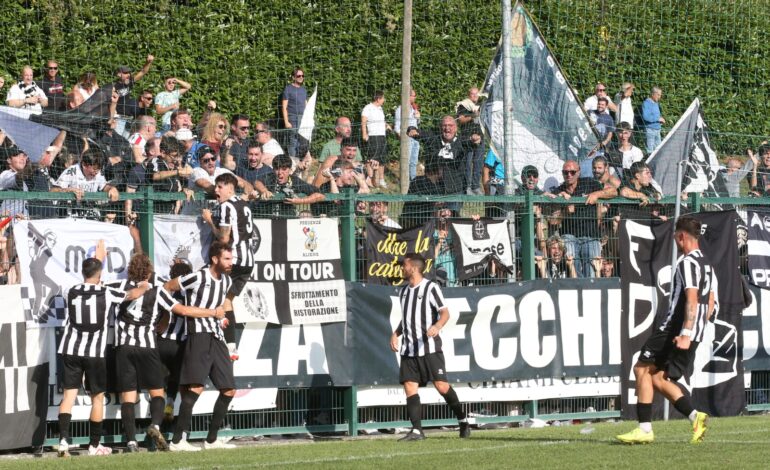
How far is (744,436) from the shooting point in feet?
44.8

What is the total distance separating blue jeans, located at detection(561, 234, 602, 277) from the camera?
1717 centimetres

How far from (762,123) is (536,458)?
13004mm

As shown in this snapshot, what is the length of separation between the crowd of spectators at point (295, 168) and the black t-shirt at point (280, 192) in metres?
0.01

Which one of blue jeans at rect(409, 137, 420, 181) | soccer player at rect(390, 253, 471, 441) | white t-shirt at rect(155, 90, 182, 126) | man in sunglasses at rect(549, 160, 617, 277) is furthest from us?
white t-shirt at rect(155, 90, 182, 126)

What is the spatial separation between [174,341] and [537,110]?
23.9ft

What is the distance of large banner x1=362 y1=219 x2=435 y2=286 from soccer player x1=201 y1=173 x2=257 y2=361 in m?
1.66

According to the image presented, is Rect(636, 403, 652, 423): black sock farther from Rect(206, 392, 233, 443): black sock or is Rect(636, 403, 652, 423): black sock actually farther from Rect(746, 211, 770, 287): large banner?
Rect(746, 211, 770, 287): large banner

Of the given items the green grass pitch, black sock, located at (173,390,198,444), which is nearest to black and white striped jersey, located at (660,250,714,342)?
the green grass pitch

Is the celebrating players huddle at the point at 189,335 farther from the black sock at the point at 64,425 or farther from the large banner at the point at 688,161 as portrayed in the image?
the large banner at the point at 688,161

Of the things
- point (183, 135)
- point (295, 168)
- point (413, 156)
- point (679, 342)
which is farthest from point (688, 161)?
point (183, 135)

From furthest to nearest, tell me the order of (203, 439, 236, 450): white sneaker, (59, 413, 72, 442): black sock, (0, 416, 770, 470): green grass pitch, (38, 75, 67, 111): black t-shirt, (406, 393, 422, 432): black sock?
(38, 75, 67, 111): black t-shirt, (406, 393, 422, 432): black sock, (203, 439, 236, 450): white sneaker, (59, 413, 72, 442): black sock, (0, 416, 770, 470): green grass pitch

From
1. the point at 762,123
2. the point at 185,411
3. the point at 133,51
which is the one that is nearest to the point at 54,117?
the point at 185,411

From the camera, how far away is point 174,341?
14227 millimetres

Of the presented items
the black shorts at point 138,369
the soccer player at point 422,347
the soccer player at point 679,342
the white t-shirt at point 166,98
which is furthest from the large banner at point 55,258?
the soccer player at point 679,342
